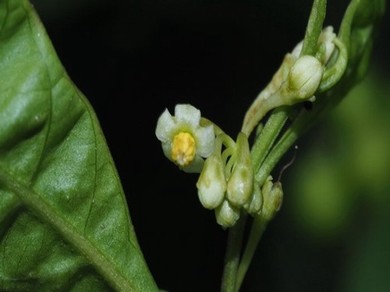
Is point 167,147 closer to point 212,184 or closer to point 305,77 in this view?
A: point 212,184

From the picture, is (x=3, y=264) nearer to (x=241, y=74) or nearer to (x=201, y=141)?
→ (x=201, y=141)

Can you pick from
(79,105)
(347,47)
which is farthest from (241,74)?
(79,105)

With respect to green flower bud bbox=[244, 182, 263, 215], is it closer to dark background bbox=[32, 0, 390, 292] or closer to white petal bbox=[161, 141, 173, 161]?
white petal bbox=[161, 141, 173, 161]

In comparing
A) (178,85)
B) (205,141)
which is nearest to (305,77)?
(205,141)

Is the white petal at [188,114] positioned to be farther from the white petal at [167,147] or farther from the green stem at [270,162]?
the green stem at [270,162]

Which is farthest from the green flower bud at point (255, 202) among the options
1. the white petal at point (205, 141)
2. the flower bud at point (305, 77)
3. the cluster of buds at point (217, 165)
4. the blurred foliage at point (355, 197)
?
the blurred foliage at point (355, 197)

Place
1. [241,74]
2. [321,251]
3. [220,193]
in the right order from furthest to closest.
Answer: [241,74]
[321,251]
[220,193]
